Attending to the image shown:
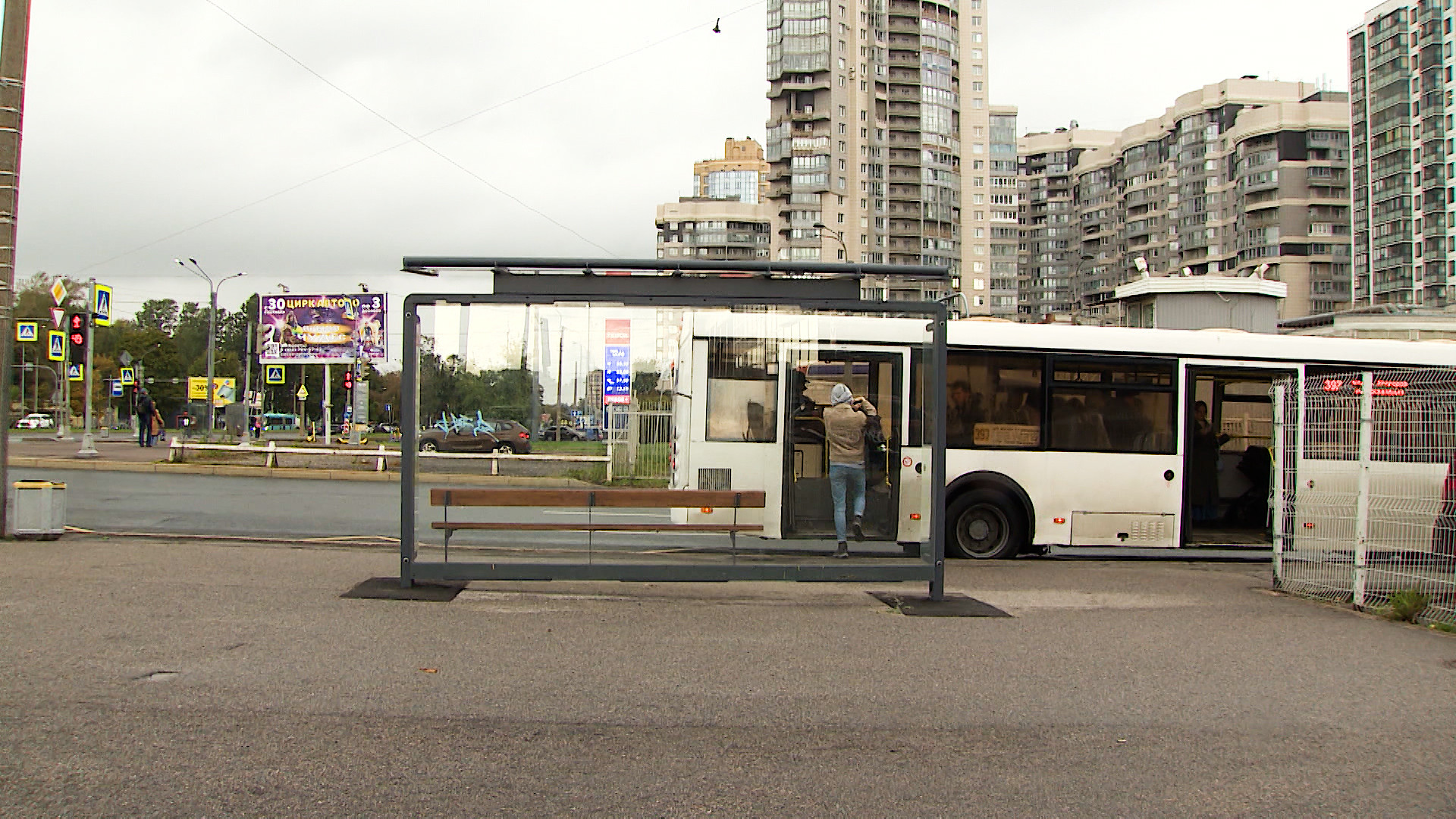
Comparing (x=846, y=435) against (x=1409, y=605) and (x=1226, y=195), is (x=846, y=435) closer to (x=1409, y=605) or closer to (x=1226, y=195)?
(x=1409, y=605)

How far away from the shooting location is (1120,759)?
16.4 feet

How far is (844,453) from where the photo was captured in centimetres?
1065

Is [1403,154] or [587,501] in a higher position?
[1403,154]

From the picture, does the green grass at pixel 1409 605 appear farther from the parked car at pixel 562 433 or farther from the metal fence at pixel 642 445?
the parked car at pixel 562 433

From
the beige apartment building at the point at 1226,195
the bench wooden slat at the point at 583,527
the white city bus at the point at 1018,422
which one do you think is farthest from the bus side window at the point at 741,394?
the beige apartment building at the point at 1226,195

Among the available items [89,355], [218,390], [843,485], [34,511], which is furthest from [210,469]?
[218,390]

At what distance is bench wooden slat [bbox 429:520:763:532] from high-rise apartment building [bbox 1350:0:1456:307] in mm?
87251

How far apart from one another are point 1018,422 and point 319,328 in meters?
43.9

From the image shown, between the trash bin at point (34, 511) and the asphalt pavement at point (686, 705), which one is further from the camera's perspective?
the trash bin at point (34, 511)

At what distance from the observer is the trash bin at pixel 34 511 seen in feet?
37.0

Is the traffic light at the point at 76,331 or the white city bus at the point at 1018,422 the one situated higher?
the traffic light at the point at 76,331

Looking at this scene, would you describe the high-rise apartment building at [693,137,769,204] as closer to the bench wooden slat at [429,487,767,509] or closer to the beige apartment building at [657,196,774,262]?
the beige apartment building at [657,196,774,262]

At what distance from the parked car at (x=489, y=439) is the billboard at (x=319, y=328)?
40.4m

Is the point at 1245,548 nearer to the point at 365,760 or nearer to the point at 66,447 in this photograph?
the point at 365,760
